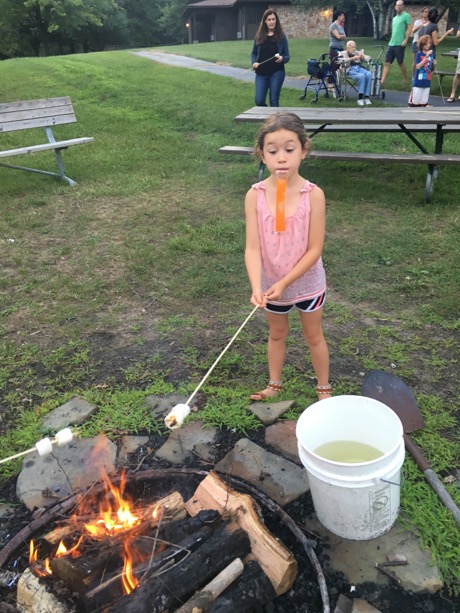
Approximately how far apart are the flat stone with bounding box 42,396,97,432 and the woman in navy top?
704 centimetres

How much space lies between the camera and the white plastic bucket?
1845 mm

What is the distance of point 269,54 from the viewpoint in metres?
8.23

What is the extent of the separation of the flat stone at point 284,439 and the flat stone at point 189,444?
300mm

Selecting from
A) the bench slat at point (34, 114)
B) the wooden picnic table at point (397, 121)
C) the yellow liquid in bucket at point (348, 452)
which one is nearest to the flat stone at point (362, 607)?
the yellow liquid in bucket at point (348, 452)

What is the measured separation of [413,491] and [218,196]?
15.9 ft

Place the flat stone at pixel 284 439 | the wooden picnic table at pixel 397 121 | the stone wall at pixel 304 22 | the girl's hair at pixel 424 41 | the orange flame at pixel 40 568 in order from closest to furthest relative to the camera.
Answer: the orange flame at pixel 40 568 < the flat stone at pixel 284 439 < the wooden picnic table at pixel 397 121 < the girl's hair at pixel 424 41 < the stone wall at pixel 304 22

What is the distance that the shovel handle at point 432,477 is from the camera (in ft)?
7.09

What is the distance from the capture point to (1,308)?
163 inches

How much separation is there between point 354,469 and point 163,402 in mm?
1407

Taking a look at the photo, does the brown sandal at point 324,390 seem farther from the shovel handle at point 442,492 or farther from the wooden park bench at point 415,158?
the wooden park bench at point 415,158

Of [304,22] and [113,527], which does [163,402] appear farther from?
[304,22]

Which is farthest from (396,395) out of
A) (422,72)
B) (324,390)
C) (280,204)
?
(422,72)

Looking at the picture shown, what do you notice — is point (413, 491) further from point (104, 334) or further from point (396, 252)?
point (396, 252)

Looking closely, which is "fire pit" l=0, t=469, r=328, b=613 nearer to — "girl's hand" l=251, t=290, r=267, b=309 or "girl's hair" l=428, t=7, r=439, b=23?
"girl's hand" l=251, t=290, r=267, b=309
